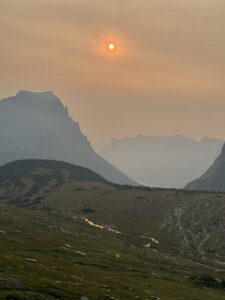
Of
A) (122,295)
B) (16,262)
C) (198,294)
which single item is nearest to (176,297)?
(198,294)

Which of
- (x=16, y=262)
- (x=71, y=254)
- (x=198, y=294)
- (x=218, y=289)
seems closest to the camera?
(x=16, y=262)

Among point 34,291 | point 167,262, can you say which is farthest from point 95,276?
point 167,262

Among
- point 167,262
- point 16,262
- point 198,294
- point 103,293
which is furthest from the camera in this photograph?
point 167,262

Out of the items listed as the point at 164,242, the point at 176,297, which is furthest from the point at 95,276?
the point at 164,242

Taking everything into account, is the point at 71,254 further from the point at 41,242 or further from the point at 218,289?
the point at 218,289

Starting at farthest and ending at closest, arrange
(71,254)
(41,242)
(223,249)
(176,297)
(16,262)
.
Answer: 1. (223,249)
2. (41,242)
3. (71,254)
4. (176,297)
5. (16,262)

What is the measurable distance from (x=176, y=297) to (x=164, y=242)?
110494 millimetres

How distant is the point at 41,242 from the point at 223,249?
86714 mm

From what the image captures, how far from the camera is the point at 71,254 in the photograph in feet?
324

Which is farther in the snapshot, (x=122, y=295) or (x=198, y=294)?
(x=198, y=294)

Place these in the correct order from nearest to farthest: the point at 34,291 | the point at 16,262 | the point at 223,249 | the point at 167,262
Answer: the point at 34,291, the point at 16,262, the point at 167,262, the point at 223,249

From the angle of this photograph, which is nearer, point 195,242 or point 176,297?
point 176,297

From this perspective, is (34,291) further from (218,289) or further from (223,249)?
(223,249)

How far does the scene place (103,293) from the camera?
57.7 meters
